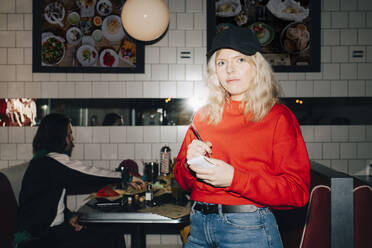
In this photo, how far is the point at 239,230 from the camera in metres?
1.06

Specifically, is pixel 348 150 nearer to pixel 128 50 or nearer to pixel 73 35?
pixel 128 50

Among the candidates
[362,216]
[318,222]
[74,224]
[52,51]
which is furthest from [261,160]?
[52,51]

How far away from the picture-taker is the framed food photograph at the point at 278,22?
9.93 ft

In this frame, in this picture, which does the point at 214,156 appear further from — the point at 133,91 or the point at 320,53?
the point at 320,53

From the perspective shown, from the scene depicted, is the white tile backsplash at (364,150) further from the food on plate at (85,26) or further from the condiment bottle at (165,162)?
the food on plate at (85,26)

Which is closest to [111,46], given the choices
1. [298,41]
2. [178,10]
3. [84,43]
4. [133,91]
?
[84,43]

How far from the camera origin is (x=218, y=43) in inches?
46.2

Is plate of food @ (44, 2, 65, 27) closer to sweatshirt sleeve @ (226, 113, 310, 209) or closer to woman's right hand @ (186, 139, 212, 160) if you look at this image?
woman's right hand @ (186, 139, 212, 160)

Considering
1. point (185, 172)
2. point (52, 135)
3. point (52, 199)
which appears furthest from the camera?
point (52, 135)

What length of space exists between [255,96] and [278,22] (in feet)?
7.09

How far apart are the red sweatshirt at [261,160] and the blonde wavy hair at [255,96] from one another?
0.03 metres

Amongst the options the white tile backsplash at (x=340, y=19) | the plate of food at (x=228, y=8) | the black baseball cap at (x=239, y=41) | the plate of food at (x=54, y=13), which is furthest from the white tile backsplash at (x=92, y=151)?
the white tile backsplash at (x=340, y=19)

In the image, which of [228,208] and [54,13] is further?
[54,13]

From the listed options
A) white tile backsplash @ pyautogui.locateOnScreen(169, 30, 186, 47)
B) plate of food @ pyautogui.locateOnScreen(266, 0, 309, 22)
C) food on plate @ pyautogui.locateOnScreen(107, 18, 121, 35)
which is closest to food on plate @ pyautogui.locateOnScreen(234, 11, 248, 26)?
plate of food @ pyautogui.locateOnScreen(266, 0, 309, 22)
